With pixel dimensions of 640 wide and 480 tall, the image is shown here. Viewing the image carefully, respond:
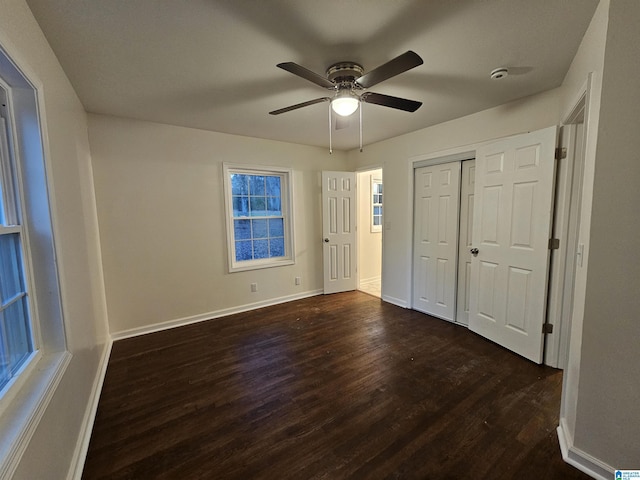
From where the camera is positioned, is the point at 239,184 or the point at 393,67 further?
the point at 239,184

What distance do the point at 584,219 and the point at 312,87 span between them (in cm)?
201

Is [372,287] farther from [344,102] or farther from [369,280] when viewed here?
[344,102]

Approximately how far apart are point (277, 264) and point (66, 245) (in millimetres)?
2597

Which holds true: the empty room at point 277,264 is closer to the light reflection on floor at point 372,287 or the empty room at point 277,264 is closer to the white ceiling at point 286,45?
the white ceiling at point 286,45

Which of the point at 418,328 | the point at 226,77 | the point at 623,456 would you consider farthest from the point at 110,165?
the point at 623,456

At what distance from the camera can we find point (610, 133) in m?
1.29

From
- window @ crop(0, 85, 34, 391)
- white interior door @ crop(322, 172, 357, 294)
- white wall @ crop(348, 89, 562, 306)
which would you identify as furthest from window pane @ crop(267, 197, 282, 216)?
window @ crop(0, 85, 34, 391)

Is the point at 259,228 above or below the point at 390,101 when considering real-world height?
below

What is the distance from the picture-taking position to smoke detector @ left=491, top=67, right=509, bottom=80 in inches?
78.2

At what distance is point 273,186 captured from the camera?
4.11m

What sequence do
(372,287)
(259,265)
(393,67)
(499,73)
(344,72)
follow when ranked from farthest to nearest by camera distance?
(372,287) → (259,265) → (499,73) → (344,72) → (393,67)

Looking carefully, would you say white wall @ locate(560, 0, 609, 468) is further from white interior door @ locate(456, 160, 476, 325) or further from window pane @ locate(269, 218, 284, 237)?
window pane @ locate(269, 218, 284, 237)

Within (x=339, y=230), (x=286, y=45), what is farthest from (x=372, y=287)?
(x=286, y=45)

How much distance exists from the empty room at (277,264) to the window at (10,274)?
0.03 ft
